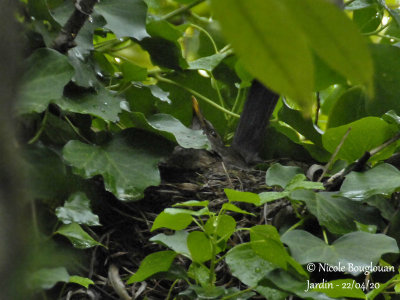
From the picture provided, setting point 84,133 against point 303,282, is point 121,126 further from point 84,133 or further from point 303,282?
point 303,282

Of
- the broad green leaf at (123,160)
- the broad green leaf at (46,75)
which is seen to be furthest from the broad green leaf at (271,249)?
the broad green leaf at (46,75)

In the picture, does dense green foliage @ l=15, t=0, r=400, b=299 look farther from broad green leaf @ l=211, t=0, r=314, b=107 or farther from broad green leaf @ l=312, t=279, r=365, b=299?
broad green leaf @ l=211, t=0, r=314, b=107

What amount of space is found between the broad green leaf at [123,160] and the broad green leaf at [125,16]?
0.19 meters

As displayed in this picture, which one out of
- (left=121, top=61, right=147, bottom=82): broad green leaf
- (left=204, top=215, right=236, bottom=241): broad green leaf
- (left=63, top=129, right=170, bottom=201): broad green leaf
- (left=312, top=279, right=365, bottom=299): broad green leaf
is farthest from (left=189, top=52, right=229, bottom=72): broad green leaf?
(left=312, top=279, right=365, bottom=299): broad green leaf

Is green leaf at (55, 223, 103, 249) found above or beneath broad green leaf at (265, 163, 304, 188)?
beneath

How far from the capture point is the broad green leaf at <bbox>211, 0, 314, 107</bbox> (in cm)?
18

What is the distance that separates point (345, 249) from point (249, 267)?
0.13 metres

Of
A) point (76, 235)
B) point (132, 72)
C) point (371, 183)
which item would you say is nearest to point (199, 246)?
point (76, 235)

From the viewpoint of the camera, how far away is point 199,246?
26.0 inches

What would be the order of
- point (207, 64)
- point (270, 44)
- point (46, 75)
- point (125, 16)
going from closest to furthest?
point (270, 44)
point (46, 75)
point (125, 16)
point (207, 64)

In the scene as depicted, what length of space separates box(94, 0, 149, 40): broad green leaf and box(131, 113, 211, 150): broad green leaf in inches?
6.3

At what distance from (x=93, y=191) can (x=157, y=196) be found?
0.39 ft

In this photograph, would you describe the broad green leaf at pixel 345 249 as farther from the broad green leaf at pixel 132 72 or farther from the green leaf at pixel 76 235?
the broad green leaf at pixel 132 72

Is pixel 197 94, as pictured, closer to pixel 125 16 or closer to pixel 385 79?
pixel 125 16
